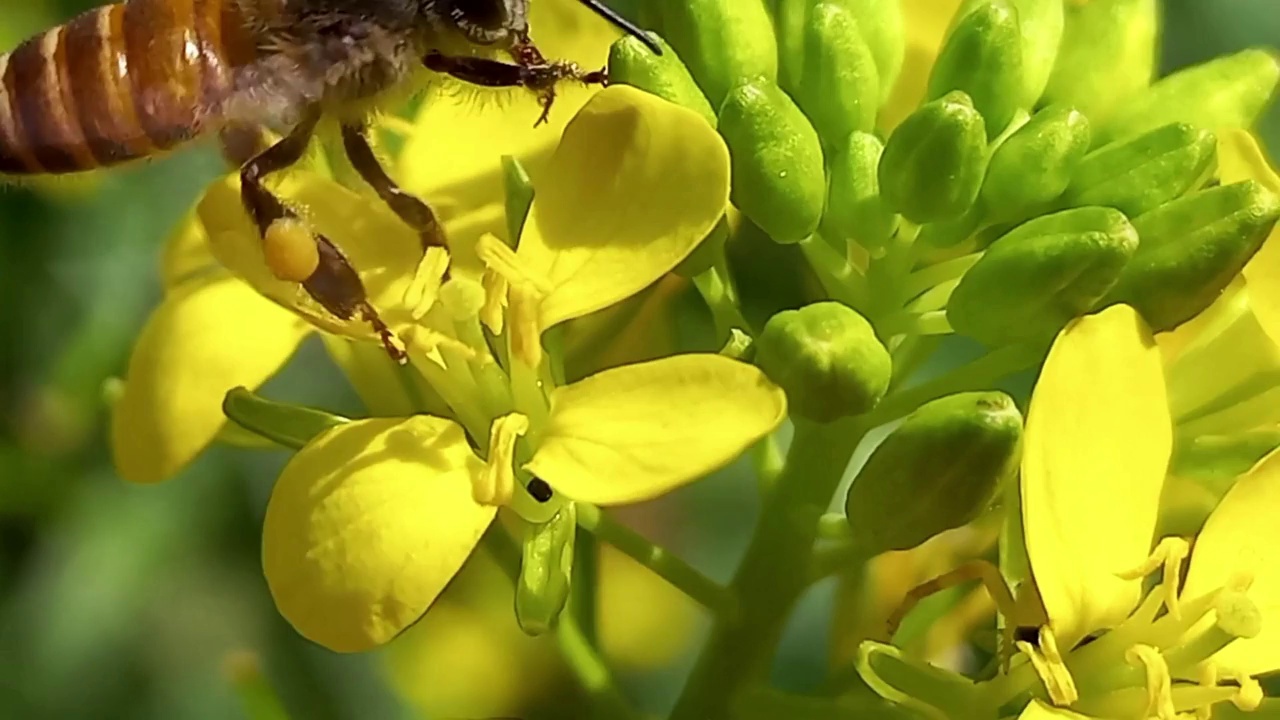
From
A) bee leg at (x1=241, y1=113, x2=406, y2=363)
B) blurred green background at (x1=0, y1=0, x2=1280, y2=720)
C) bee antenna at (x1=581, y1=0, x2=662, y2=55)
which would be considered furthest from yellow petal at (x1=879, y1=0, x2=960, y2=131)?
blurred green background at (x1=0, y1=0, x2=1280, y2=720)

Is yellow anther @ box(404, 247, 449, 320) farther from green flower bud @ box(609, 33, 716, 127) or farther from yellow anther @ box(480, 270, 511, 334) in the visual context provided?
green flower bud @ box(609, 33, 716, 127)

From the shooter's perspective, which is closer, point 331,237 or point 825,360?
point 825,360

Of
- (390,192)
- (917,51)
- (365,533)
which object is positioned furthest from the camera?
(917,51)

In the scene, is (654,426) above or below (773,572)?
above

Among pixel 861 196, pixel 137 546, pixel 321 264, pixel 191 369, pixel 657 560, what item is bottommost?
pixel 137 546

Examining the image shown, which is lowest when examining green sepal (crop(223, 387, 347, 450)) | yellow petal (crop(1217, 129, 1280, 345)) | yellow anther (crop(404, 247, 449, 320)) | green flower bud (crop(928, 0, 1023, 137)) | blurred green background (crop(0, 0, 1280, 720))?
blurred green background (crop(0, 0, 1280, 720))

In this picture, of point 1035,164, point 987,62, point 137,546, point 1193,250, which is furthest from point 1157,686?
point 137,546

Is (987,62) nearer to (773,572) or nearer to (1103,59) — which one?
(1103,59)
